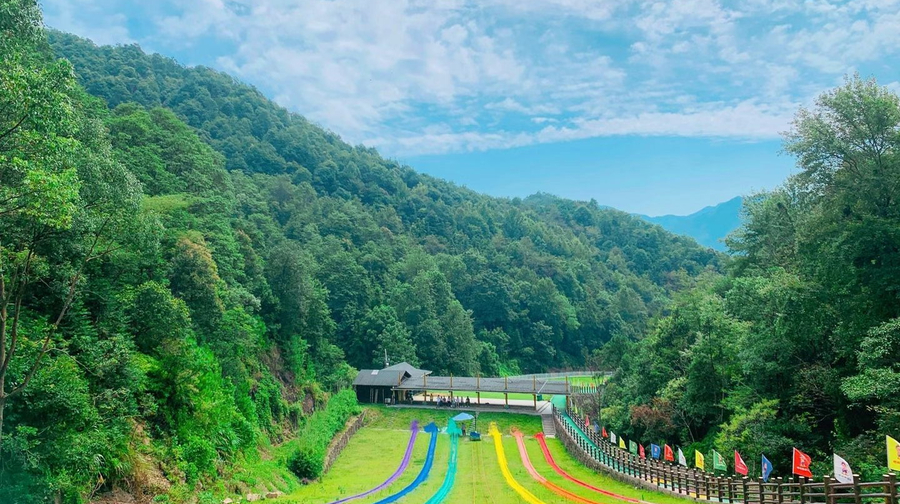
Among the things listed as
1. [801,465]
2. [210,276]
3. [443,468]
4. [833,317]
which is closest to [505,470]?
[443,468]

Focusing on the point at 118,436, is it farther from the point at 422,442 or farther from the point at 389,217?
the point at 389,217

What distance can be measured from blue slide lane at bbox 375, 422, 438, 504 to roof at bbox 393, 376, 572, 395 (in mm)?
5333

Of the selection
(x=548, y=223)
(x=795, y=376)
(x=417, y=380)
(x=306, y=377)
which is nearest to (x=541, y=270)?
(x=548, y=223)

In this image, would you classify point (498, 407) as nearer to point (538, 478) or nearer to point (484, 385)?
point (484, 385)

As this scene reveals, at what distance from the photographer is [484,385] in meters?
46.7

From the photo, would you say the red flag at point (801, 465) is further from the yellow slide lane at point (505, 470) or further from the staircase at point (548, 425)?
the staircase at point (548, 425)

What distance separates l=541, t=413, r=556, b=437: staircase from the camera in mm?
38616

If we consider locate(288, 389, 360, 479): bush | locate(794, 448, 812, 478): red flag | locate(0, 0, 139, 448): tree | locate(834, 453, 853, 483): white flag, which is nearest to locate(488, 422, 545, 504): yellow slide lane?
locate(794, 448, 812, 478): red flag

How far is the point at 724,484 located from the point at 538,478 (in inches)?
493

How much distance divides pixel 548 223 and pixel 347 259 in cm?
7362

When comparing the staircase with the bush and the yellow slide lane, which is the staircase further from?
the bush

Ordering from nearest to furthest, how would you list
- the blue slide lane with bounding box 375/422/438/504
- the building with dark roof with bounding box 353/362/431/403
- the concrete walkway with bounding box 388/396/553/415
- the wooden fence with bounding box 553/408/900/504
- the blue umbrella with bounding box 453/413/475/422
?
the wooden fence with bounding box 553/408/900/504, the blue slide lane with bounding box 375/422/438/504, the blue umbrella with bounding box 453/413/475/422, the concrete walkway with bounding box 388/396/553/415, the building with dark roof with bounding box 353/362/431/403

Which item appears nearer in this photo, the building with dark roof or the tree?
the tree

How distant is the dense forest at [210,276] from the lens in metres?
12.2
